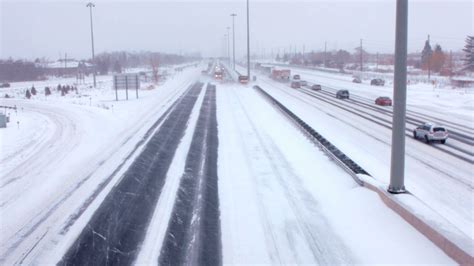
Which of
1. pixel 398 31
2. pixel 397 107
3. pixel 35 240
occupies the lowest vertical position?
pixel 35 240

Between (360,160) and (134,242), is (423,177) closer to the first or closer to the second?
(360,160)

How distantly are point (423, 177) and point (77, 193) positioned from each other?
12414 mm

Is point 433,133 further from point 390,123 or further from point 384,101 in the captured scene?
point 384,101

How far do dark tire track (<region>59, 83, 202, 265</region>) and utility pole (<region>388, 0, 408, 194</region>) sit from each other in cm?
702

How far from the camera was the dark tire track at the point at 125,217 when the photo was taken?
11250mm

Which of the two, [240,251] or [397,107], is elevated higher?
[397,107]

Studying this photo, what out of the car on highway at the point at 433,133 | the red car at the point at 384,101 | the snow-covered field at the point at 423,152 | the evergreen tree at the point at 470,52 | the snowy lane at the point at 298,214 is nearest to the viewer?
the snowy lane at the point at 298,214

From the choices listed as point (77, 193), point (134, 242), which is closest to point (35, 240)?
point (134, 242)

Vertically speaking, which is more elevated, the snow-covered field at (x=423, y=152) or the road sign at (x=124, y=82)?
the road sign at (x=124, y=82)

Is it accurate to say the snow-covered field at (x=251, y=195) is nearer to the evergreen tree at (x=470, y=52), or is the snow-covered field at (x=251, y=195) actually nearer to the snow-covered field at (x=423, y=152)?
the snow-covered field at (x=423, y=152)

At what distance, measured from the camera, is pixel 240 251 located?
446 inches

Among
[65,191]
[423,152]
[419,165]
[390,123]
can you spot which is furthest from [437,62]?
[65,191]

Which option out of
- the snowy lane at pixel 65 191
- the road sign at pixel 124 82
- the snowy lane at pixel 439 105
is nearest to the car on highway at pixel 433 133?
the snowy lane at pixel 439 105

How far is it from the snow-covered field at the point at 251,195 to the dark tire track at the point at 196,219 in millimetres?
164
